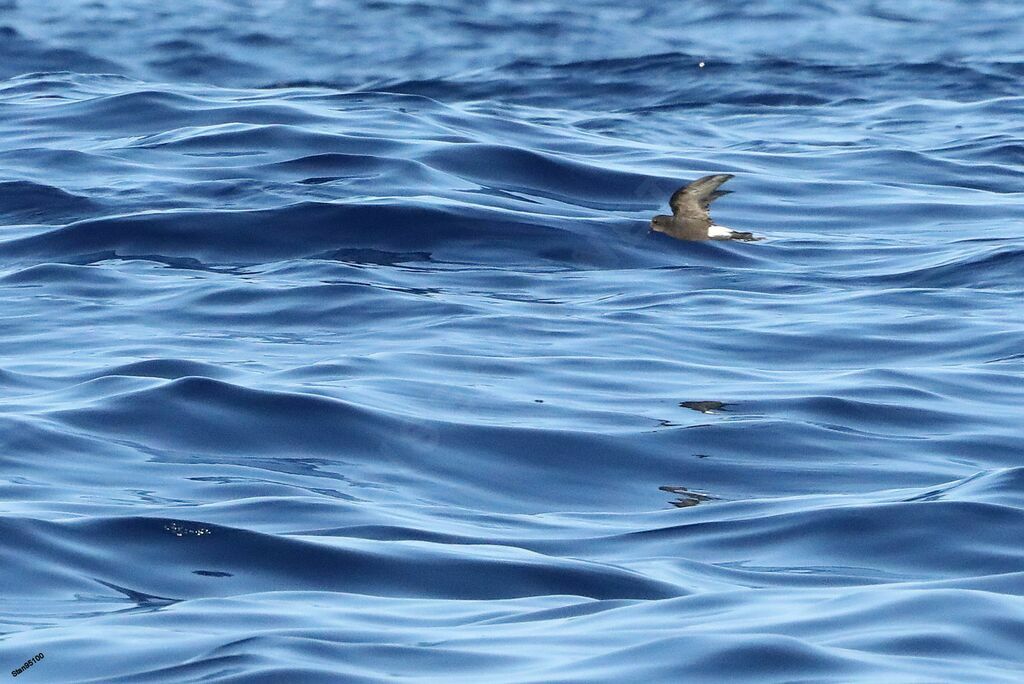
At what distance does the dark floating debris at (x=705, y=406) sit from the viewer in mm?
7588

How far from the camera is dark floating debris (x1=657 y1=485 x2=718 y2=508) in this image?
6.38 meters

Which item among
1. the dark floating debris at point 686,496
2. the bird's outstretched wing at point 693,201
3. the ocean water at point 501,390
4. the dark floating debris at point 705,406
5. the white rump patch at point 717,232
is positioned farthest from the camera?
the white rump patch at point 717,232

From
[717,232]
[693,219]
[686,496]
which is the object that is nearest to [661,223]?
[693,219]

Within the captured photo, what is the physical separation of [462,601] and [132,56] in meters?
17.5

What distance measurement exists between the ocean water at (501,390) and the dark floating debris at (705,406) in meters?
0.03

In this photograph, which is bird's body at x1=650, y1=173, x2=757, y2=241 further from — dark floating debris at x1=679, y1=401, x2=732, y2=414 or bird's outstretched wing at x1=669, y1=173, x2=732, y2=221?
dark floating debris at x1=679, y1=401, x2=732, y2=414

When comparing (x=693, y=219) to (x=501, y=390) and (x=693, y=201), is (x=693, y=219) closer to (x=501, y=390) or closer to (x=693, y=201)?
(x=693, y=201)

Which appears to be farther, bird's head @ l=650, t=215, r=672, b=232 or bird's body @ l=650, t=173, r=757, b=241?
bird's head @ l=650, t=215, r=672, b=232

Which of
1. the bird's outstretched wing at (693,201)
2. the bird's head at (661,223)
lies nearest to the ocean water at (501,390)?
the bird's head at (661,223)

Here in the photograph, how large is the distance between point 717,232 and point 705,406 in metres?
3.90

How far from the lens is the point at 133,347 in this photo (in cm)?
852

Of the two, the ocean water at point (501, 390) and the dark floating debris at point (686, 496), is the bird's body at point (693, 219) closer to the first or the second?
the ocean water at point (501, 390)

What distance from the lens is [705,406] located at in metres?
7.66

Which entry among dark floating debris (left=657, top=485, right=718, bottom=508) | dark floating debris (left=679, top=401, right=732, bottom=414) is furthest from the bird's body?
dark floating debris (left=657, top=485, right=718, bottom=508)
